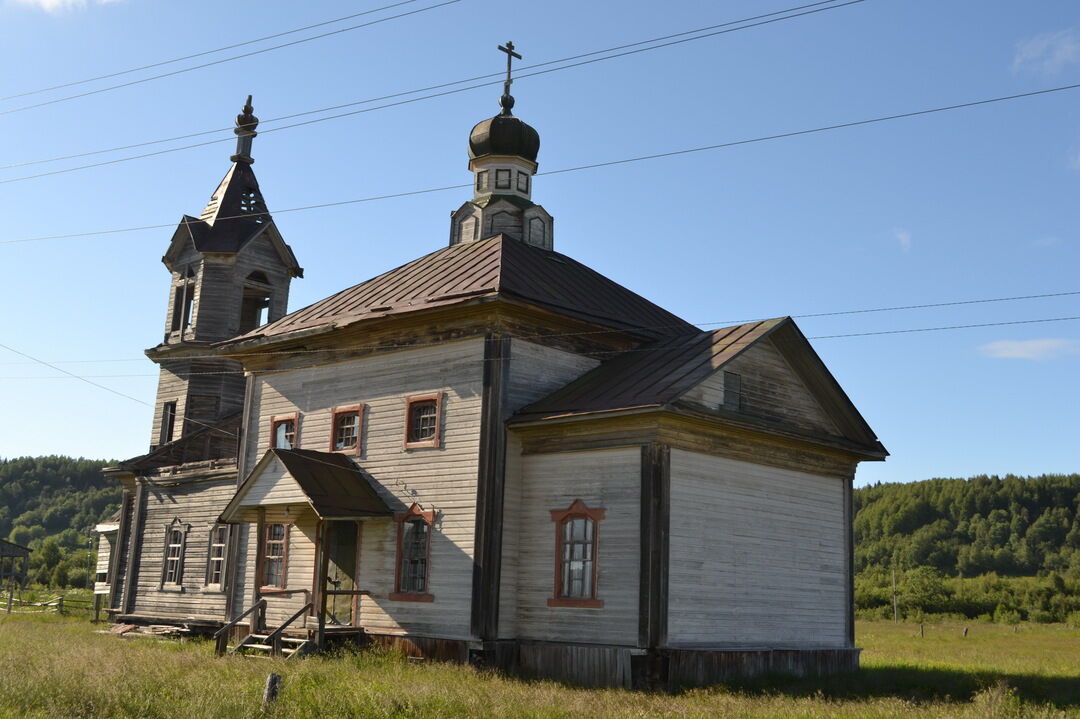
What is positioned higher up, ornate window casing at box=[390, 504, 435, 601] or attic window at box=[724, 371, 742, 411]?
Result: attic window at box=[724, 371, 742, 411]

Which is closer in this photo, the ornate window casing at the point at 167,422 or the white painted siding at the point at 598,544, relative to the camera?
the white painted siding at the point at 598,544

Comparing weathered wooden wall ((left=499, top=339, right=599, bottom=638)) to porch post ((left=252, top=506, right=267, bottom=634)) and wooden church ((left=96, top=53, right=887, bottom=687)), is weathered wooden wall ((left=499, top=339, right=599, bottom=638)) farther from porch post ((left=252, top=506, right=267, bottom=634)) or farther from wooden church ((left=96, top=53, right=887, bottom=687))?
porch post ((left=252, top=506, right=267, bottom=634))

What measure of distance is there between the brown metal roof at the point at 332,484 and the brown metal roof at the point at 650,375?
3.52 m

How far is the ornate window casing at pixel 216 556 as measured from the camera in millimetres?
27844

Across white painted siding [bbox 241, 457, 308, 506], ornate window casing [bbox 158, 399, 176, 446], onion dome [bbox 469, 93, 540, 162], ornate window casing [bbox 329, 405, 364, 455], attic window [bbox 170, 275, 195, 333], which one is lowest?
white painted siding [bbox 241, 457, 308, 506]

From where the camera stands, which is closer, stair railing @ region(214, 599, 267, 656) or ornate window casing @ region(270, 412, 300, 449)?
stair railing @ region(214, 599, 267, 656)

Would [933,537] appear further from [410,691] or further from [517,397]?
[410,691]

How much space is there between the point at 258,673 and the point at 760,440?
984 cm

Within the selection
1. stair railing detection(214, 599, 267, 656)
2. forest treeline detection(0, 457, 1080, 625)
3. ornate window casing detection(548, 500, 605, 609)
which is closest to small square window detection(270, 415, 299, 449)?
stair railing detection(214, 599, 267, 656)

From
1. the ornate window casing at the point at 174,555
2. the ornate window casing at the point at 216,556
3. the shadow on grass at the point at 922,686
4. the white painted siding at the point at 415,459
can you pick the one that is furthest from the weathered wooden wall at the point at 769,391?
the ornate window casing at the point at 174,555

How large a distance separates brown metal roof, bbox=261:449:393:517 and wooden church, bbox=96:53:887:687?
65 mm

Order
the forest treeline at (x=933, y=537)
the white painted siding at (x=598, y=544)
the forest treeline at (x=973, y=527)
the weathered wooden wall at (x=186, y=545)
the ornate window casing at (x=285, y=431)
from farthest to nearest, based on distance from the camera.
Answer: the forest treeline at (x=973, y=527)
the forest treeline at (x=933, y=537)
the weathered wooden wall at (x=186, y=545)
the ornate window casing at (x=285, y=431)
the white painted siding at (x=598, y=544)

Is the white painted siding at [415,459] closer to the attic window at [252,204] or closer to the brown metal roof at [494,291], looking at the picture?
the brown metal roof at [494,291]

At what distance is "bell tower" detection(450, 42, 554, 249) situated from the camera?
26750mm
